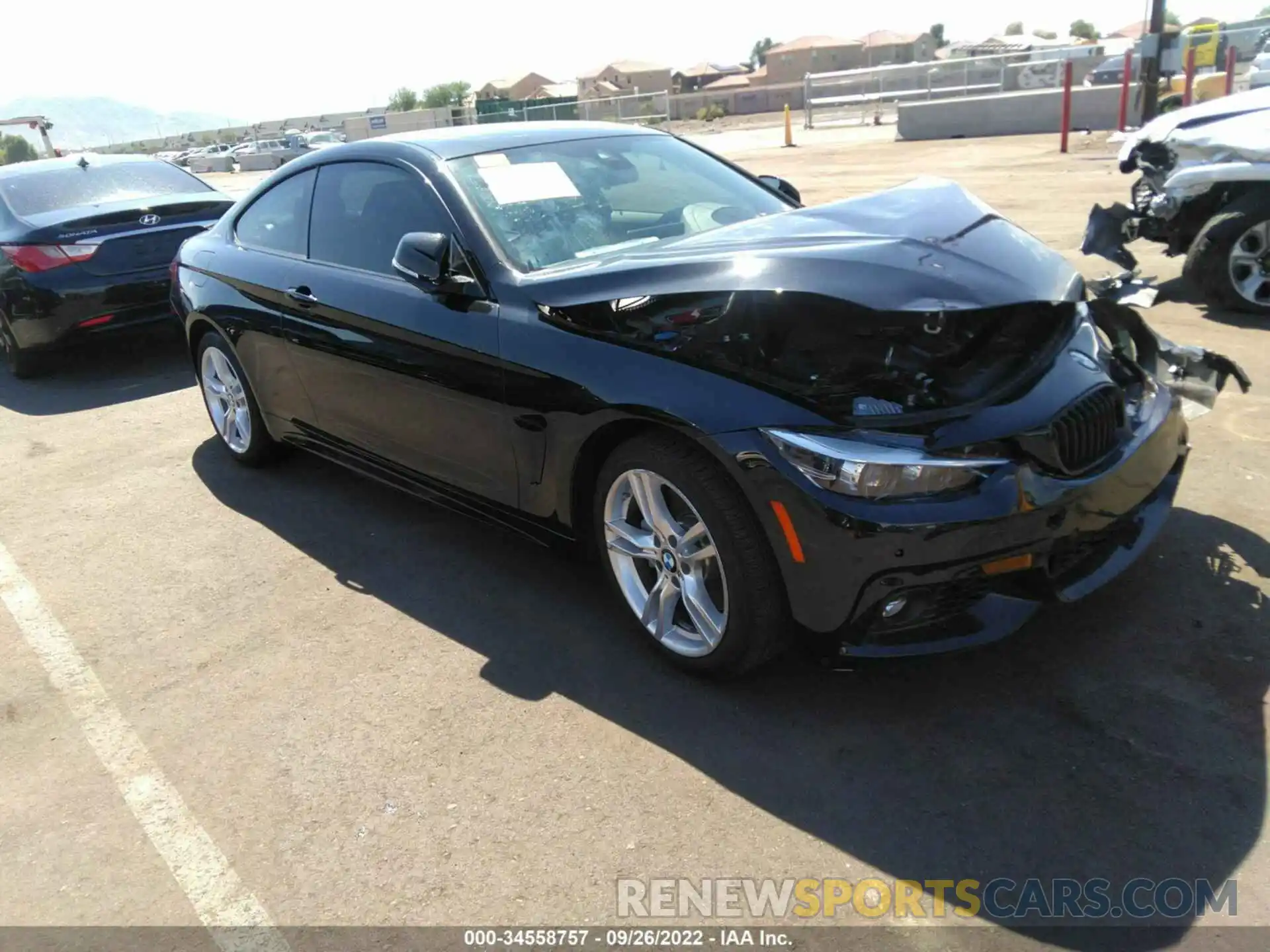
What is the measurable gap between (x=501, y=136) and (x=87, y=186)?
5380 mm

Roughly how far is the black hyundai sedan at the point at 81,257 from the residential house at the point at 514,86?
9768 centimetres

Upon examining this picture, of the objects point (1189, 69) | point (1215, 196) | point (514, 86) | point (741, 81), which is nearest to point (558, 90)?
point (741, 81)

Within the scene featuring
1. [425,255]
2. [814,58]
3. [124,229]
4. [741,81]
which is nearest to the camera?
[425,255]

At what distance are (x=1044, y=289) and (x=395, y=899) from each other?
2.51 metres

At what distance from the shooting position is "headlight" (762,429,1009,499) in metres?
2.63

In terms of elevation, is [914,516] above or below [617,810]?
above

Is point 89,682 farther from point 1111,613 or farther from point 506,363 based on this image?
point 1111,613

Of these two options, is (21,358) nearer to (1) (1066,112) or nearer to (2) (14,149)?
(1) (1066,112)

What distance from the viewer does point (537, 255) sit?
3.62 meters

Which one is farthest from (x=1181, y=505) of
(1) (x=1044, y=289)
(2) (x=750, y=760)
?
(2) (x=750, y=760)

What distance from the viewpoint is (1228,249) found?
21.4ft

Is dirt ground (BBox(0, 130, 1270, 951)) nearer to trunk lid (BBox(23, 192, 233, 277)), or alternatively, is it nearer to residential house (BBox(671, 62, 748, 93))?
trunk lid (BBox(23, 192, 233, 277))

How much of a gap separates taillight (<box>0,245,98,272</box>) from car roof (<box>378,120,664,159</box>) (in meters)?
3.91

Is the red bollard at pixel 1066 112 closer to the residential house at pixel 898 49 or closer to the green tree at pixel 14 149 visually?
the residential house at pixel 898 49
